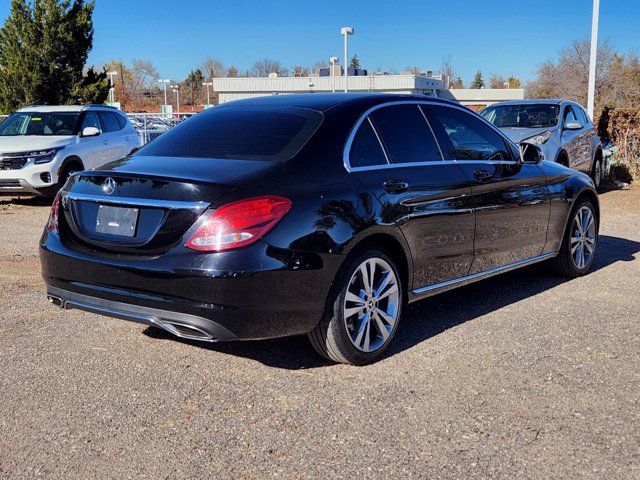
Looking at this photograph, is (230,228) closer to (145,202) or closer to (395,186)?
(145,202)

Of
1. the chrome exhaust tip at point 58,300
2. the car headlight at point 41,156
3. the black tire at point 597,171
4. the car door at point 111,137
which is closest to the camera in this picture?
the chrome exhaust tip at point 58,300

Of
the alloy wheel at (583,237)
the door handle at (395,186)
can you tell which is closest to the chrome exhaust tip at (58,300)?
the door handle at (395,186)

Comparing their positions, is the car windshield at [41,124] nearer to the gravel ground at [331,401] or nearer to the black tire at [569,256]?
the gravel ground at [331,401]

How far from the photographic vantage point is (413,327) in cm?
536

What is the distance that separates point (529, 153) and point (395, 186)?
2170 mm

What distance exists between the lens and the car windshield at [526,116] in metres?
12.8

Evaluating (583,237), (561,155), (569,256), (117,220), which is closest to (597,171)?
(561,155)

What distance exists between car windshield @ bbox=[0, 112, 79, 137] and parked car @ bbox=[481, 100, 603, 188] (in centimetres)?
765

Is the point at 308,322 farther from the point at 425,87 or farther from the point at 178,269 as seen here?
the point at 425,87

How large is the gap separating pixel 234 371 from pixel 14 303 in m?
2.55

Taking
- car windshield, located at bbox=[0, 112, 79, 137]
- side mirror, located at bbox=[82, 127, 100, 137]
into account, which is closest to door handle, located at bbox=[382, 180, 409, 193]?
side mirror, located at bbox=[82, 127, 100, 137]

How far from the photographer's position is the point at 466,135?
5.71 meters

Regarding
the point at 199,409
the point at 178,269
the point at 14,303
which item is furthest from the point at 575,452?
the point at 14,303

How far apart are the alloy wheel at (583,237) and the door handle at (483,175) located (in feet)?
5.32
